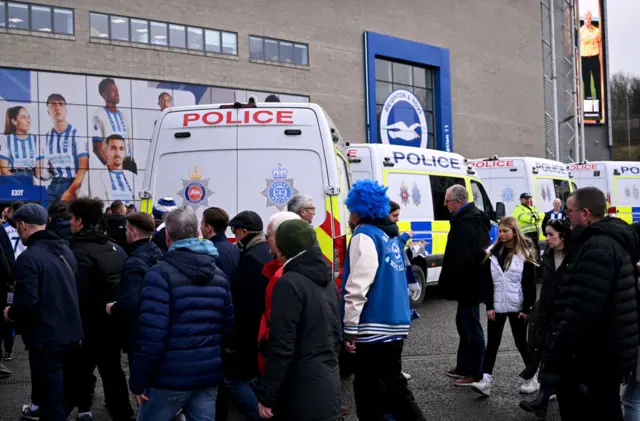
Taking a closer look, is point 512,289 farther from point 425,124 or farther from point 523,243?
point 425,124

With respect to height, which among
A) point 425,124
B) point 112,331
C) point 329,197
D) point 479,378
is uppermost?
point 425,124

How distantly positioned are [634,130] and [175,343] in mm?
87321

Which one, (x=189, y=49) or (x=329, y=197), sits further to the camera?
(x=189, y=49)

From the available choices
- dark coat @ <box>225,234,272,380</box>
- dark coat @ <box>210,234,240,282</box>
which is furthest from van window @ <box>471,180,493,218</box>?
dark coat @ <box>225,234,272,380</box>

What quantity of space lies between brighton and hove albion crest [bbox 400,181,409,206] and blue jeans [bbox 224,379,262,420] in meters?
7.08

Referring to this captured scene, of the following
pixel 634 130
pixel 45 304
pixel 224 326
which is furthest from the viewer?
pixel 634 130

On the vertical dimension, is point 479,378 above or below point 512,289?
below

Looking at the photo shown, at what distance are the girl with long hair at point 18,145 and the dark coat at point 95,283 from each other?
69.9 ft

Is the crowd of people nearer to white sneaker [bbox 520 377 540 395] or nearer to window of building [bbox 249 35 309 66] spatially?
white sneaker [bbox 520 377 540 395]

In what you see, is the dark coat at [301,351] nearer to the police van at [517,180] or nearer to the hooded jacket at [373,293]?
the hooded jacket at [373,293]

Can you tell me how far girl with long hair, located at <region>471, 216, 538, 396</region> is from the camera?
263 inches

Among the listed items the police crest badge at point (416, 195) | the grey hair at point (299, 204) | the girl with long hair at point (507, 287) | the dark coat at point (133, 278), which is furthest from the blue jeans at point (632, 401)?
the police crest badge at point (416, 195)

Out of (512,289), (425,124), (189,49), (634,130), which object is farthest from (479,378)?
(634,130)

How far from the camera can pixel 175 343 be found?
155 inches
